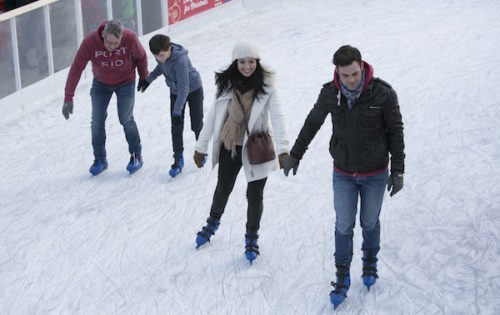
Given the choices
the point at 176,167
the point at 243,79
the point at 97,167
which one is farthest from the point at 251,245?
the point at 97,167

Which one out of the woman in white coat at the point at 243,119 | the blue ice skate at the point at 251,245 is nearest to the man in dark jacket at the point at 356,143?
the woman in white coat at the point at 243,119

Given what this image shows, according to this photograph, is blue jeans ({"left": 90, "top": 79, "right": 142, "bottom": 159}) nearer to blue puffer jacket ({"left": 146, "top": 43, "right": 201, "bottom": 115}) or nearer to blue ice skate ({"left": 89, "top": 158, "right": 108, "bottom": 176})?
blue ice skate ({"left": 89, "top": 158, "right": 108, "bottom": 176})

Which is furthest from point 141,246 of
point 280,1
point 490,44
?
point 280,1

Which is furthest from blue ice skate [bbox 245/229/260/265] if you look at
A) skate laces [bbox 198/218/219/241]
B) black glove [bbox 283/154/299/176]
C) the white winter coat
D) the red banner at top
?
the red banner at top

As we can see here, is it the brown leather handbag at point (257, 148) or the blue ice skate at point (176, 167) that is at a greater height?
the brown leather handbag at point (257, 148)

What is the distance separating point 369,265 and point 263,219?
1.31 m

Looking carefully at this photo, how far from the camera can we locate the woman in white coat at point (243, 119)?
5.60 m

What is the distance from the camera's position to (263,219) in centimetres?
683

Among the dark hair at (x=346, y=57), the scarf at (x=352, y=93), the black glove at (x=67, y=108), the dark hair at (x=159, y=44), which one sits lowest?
the black glove at (x=67, y=108)

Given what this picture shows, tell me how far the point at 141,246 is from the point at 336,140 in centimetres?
189

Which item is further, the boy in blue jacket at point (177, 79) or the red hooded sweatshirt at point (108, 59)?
the red hooded sweatshirt at point (108, 59)

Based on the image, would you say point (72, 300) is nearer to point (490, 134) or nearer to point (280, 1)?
point (490, 134)

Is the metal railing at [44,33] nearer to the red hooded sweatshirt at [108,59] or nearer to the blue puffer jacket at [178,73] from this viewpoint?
the red hooded sweatshirt at [108,59]

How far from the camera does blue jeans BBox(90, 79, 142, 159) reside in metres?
Result: 7.45
